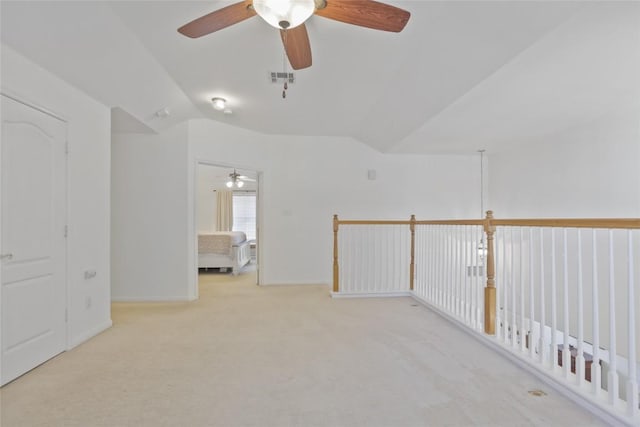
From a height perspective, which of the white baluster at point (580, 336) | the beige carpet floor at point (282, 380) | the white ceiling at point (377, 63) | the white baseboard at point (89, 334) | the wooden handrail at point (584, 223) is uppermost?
the white ceiling at point (377, 63)

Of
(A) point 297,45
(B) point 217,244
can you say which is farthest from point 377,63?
(B) point 217,244

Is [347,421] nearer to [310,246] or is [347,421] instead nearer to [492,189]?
[310,246]

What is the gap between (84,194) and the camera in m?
3.01

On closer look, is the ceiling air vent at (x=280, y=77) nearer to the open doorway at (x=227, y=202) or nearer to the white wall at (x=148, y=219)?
the white wall at (x=148, y=219)

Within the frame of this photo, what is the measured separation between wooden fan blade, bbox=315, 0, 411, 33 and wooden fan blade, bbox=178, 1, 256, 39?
0.41 meters

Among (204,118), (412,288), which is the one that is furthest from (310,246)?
(204,118)

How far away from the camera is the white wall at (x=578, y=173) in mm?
3643

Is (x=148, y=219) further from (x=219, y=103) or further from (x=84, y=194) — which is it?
(x=219, y=103)

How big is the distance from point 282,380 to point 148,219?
3.19 metres

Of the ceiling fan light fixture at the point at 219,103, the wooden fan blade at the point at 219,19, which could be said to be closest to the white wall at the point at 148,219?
the ceiling fan light fixture at the point at 219,103

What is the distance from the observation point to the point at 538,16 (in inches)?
80.5

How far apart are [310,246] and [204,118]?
2.61 metres

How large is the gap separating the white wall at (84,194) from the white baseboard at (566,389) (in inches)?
141

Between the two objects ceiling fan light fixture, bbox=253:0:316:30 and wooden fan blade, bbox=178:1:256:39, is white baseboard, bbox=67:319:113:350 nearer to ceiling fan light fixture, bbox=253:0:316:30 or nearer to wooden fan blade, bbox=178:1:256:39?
wooden fan blade, bbox=178:1:256:39
